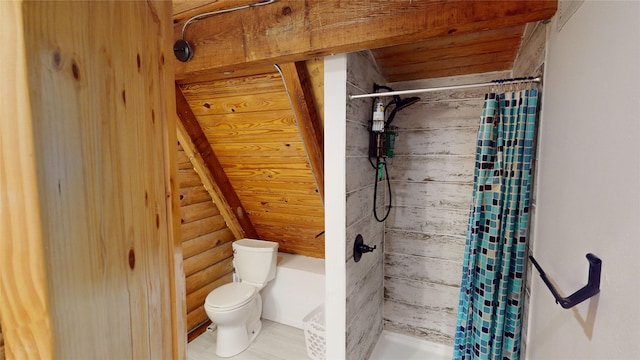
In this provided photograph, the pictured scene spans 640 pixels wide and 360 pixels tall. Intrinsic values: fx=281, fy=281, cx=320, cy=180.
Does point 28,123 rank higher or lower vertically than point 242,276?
higher

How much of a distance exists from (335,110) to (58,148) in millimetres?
1326

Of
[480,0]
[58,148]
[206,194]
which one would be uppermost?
[480,0]

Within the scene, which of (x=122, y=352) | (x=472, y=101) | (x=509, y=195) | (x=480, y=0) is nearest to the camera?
(x=122, y=352)

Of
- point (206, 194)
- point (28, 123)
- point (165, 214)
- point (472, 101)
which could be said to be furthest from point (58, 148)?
point (206, 194)

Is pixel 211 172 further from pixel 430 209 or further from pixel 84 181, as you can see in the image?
pixel 84 181

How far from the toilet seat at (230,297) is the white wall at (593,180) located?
2034 millimetres

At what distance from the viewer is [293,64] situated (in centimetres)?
157

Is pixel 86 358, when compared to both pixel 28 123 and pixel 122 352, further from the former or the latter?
pixel 28 123

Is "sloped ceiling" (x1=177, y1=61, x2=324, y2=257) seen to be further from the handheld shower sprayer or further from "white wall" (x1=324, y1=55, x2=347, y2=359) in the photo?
the handheld shower sprayer

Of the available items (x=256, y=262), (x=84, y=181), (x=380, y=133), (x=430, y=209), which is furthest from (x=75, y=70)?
(x=256, y=262)

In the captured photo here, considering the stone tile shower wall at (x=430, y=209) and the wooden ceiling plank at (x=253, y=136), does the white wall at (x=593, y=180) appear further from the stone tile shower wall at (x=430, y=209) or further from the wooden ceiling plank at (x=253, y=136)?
the wooden ceiling plank at (x=253, y=136)

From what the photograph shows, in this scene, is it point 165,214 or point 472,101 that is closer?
point 165,214

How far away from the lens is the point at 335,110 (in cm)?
153

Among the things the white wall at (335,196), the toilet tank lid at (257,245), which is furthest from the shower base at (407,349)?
the toilet tank lid at (257,245)
